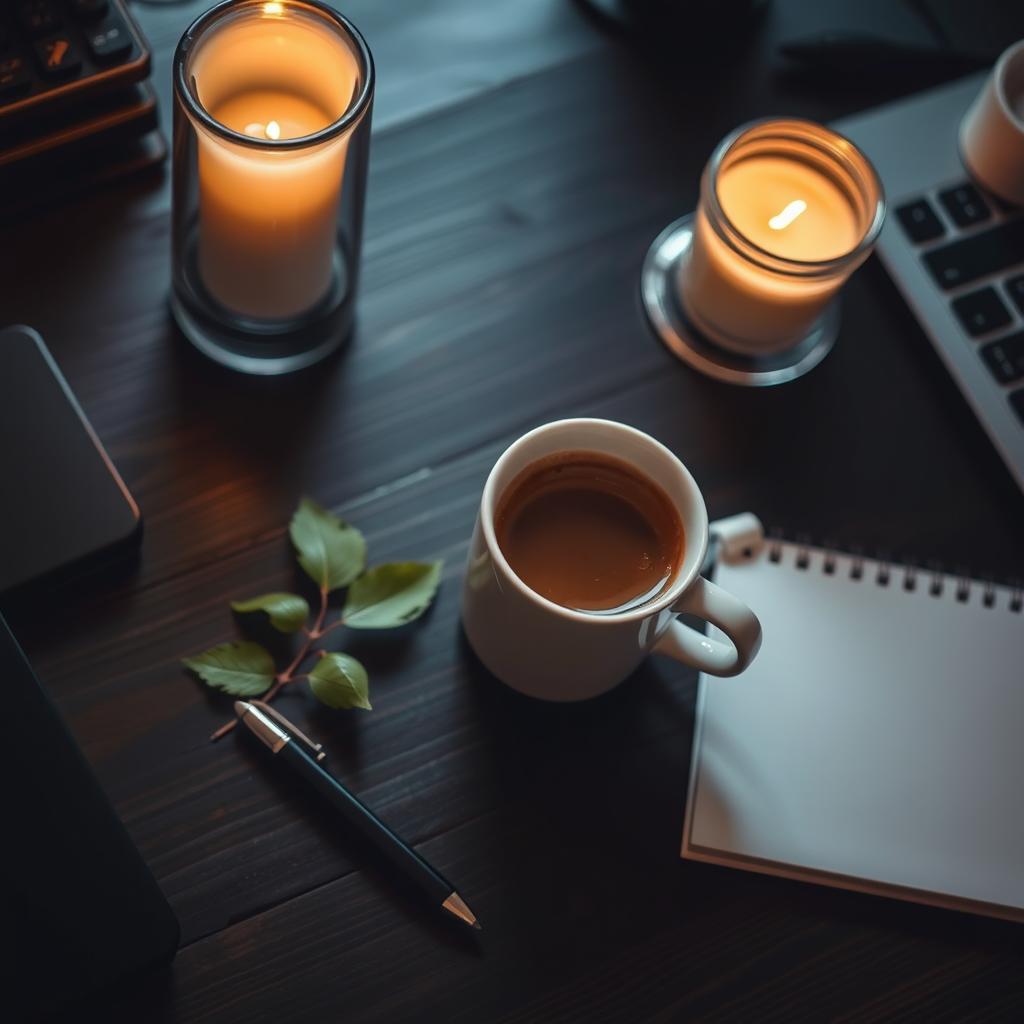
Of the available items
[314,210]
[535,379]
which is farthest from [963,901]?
[314,210]

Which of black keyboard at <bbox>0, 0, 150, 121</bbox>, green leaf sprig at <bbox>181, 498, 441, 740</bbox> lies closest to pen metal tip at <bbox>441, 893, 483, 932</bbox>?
green leaf sprig at <bbox>181, 498, 441, 740</bbox>

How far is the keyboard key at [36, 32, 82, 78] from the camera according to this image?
609 mm

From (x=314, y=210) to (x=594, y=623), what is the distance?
0.80 ft

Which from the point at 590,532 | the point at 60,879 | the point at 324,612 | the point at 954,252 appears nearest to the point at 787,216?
the point at 954,252

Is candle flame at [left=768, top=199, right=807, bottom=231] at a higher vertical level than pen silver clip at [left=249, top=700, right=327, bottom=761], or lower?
higher

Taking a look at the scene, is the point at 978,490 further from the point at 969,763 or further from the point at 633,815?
the point at 633,815

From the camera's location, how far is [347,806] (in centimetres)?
58

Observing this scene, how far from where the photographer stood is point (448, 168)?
2.33 feet

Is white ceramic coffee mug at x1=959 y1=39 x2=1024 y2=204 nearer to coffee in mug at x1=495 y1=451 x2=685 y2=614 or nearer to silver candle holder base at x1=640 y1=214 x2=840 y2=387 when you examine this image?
silver candle holder base at x1=640 y1=214 x2=840 y2=387

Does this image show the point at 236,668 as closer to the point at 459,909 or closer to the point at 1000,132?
the point at 459,909

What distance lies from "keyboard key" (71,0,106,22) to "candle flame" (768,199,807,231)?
0.37 metres

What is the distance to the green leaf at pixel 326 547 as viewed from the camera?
0.61 metres

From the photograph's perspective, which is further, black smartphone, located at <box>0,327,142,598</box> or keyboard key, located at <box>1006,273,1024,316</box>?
keyboard key, located at <box>1006,273,1024,316</box>

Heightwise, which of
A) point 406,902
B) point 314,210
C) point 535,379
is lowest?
point 406,902
